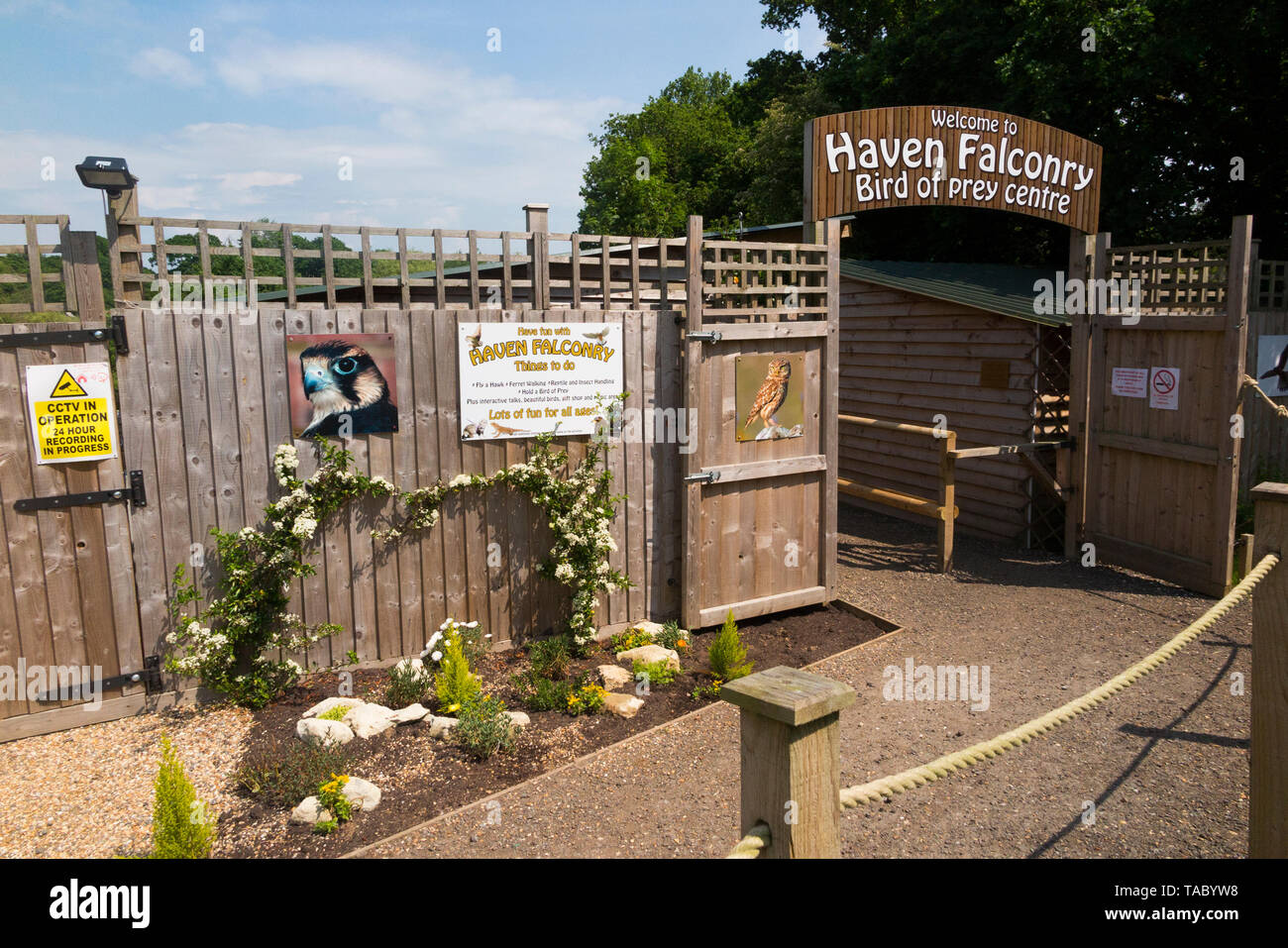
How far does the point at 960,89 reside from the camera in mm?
20344

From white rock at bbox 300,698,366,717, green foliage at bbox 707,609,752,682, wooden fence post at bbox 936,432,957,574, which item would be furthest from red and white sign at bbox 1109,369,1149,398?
white rock at bbox 300,698,366,717

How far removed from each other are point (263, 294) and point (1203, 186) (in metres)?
16.6

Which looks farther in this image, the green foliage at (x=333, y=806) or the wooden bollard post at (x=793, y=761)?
the green foliage at (x=333, y=806)

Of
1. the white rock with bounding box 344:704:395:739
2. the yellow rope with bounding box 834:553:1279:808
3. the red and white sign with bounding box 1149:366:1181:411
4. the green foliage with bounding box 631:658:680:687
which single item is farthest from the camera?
the red and white sign with bounding box 1149:366:1181:411

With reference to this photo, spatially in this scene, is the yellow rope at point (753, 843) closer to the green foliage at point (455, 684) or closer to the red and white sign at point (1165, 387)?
the green foliage at point (455, 684)

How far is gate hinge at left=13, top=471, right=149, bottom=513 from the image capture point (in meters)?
5.57

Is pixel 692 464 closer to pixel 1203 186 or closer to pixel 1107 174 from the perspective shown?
pixel 1107 174

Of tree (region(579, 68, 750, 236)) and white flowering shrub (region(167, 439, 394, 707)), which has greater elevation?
tree (region(579, 68, 750, 236))

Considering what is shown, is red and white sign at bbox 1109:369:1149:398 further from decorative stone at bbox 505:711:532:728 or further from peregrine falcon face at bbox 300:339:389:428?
peregrine falcon face at bbox 300:339:389:428

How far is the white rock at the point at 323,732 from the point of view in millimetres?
5379

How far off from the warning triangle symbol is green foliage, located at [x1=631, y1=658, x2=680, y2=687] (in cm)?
398

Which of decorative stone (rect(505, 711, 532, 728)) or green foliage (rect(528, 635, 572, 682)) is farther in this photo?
green foliage (rect(528, 635, 572, 682))

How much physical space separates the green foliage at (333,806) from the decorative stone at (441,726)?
849 millimetres

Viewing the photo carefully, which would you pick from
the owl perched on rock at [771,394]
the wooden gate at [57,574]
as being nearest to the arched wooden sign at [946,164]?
the owl perched on rock at [771,394]
